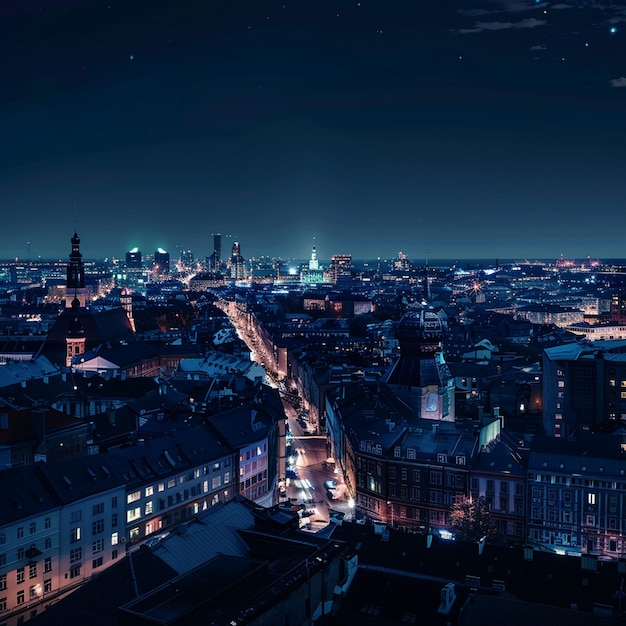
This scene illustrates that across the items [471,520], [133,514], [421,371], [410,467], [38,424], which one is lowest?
[471,520]

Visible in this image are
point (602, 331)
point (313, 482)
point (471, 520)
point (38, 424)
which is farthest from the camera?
point (602, 331)

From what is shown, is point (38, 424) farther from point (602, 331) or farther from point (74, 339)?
point (602, 331)

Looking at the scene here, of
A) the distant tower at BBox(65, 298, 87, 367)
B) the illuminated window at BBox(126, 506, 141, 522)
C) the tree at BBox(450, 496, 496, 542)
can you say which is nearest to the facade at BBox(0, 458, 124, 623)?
the illuminated window at BBox(126, 506, 141, 522)

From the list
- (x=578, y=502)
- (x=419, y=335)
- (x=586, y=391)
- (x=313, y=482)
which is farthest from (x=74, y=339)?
(x=578, y=502)

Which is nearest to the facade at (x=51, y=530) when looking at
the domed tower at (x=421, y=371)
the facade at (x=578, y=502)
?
the facade at (x=578, y=502)

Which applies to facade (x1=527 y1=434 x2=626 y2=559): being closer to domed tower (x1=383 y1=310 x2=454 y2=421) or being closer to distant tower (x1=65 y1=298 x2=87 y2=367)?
domed tower (x1=383 y1=310 x2=454 y2=421)

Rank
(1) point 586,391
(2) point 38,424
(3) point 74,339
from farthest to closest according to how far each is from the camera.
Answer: (3) point 74,339 → (1) point 586,391 → (2) point 38,424

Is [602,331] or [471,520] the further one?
[602,331]

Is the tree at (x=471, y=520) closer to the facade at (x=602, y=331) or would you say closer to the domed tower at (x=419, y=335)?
the domed tower at (x=419, y=335)
